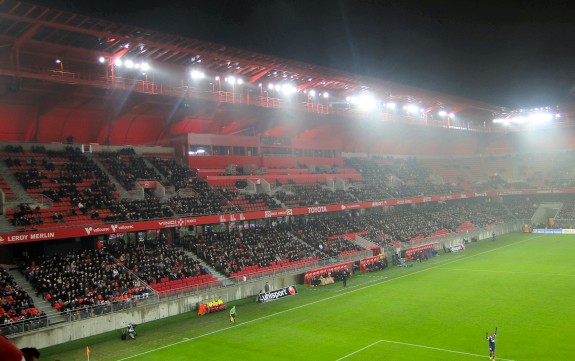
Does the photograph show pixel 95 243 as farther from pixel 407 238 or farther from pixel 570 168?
pixel 570 168

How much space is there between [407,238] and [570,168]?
39969mm

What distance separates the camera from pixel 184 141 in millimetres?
45969

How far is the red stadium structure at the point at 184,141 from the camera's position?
102 ft

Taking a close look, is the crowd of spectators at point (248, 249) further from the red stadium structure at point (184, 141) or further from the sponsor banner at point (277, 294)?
the sponsor banner at point (277, 294)

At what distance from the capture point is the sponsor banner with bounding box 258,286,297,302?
106 ft

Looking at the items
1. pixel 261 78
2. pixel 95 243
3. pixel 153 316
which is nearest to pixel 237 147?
pixel 261 78

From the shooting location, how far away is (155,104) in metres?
40.4

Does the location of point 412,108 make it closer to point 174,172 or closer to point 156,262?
point 174,172

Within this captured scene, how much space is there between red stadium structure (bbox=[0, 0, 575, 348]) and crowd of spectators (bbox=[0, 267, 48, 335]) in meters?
1.55

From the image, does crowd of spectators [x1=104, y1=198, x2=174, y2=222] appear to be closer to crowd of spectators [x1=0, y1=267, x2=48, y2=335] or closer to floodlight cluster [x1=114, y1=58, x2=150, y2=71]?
crowd of spectators [x1=0, y1=267, x2=48, y2=335]

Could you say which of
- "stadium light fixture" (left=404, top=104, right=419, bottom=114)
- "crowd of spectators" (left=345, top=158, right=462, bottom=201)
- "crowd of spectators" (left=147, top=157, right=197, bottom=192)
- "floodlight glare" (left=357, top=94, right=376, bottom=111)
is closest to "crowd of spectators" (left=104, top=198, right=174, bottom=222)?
"crowd of spectators" (left=147, top=157, right=197, bottom=192)

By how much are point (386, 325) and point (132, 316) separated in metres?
14.0

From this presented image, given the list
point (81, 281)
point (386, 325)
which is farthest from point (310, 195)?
point (81, 281)

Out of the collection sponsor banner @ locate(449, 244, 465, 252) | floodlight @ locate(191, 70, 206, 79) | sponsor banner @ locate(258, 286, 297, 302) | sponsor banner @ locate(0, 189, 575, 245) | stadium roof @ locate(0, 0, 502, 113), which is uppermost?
stadium roof @ locate(0, 0, 502, 113)
